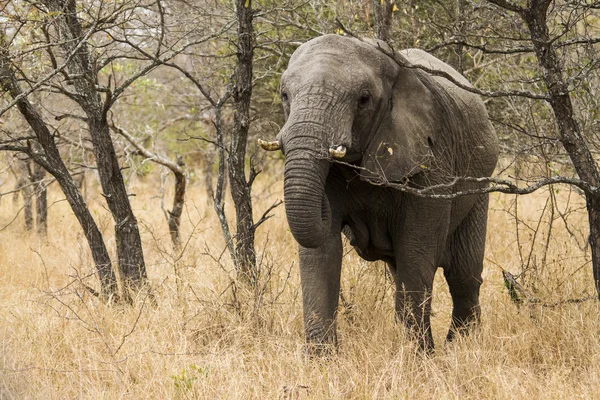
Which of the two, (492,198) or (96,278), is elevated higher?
(492,198)

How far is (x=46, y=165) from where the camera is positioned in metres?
6.23

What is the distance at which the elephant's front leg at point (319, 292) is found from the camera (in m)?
5.00

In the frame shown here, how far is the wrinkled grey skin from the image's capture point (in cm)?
442

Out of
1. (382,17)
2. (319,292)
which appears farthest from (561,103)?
(382,17)

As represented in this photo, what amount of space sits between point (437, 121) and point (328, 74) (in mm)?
972

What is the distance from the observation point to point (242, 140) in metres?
6.23

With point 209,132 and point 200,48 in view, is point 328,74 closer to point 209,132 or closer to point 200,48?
point 200,48

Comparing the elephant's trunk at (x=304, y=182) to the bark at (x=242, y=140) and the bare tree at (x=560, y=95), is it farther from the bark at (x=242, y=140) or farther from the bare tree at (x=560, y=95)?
the bark at (x=242, y=140)

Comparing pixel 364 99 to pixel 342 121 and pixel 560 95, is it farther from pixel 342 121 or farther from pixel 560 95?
pixel 560 95

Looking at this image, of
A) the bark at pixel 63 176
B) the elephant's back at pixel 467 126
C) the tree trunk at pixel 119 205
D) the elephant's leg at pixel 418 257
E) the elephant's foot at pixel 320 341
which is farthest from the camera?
the tree trunk at pixel 119 205

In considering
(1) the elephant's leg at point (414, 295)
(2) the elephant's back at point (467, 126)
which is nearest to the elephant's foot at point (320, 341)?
(1) the elephant's leg at point (414, 295)

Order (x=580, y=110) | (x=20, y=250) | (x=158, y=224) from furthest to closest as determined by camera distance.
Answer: (x=158, y=224) < (x=20, y=250) < (x=580, y=110)

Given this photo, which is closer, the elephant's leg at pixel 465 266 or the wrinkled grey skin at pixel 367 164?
the wrinkled grey skin at pixel 367 164

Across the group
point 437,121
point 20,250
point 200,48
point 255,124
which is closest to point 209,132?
point 255,124
